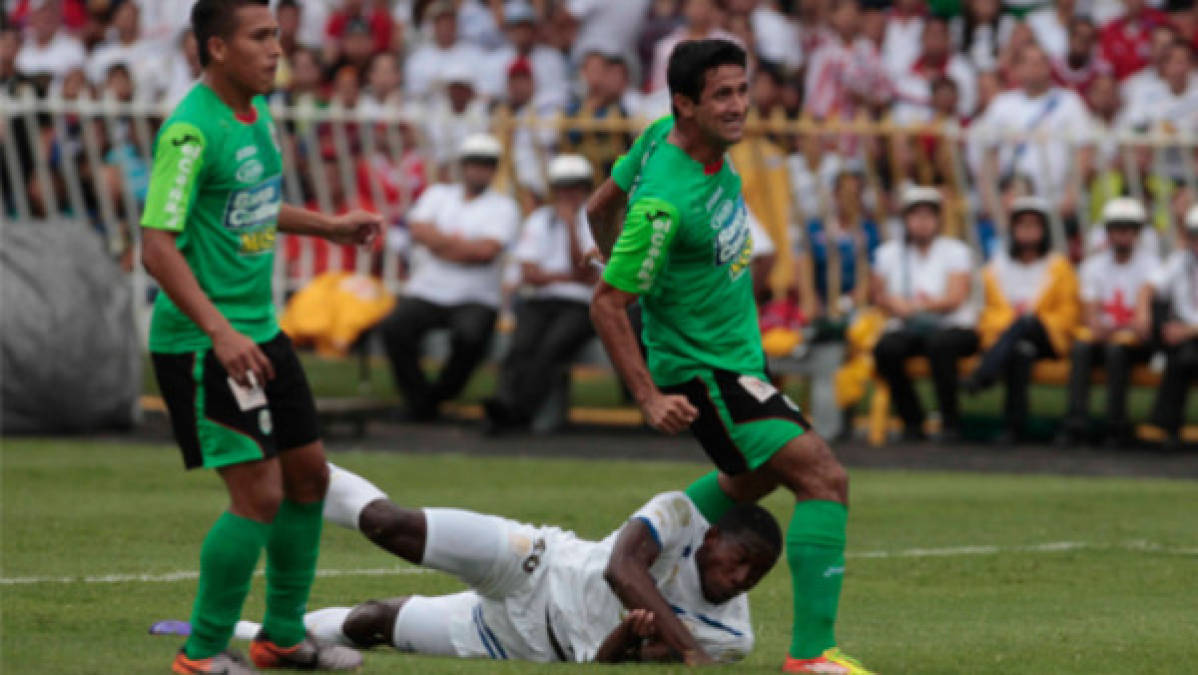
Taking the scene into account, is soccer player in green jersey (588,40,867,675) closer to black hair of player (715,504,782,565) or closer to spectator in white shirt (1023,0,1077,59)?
black hair of player (715,504,782,565)

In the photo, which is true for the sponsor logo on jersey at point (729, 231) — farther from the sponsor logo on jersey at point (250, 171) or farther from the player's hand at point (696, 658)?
the sponsor logo on jersey at point (250, 171)

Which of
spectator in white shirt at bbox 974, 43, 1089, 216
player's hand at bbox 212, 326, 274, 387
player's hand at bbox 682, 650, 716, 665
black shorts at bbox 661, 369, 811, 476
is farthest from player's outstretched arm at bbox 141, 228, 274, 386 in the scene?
spectator in white shirt at bbox 974, 43, 1089, 216

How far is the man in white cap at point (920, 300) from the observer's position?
53.7ft

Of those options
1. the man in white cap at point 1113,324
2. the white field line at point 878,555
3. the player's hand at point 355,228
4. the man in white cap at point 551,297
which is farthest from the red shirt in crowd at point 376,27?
the player's hand at point 355,228

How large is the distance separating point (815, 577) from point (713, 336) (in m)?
0.89

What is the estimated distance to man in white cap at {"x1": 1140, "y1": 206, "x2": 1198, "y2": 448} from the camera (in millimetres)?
15656

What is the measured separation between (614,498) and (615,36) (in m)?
9.72

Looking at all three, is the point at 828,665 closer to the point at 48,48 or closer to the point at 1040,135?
the point at 1040,135

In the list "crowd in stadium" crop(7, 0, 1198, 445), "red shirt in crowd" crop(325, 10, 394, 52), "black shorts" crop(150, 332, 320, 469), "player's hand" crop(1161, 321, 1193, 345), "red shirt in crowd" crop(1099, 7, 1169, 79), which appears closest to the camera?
"black shorts" crop(150, 332, 320, 469)

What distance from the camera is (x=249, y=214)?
6.63 meters

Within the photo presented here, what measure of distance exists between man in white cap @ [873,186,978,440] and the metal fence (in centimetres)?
109

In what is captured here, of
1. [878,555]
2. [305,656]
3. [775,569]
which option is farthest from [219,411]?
[878,555]

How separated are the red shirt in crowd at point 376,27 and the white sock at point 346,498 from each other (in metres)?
16.2

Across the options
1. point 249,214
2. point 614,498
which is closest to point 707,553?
point 249,214
